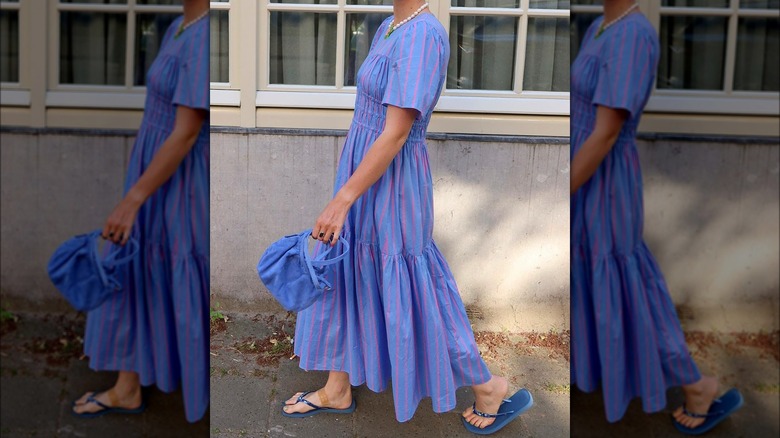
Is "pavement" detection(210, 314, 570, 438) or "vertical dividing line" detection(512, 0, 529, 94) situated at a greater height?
"vertical dividing line" detection(512, 0, 529, 94)

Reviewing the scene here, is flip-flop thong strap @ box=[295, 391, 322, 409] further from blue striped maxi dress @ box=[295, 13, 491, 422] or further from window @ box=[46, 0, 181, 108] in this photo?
window @ box=[46, 0, 181, 108]

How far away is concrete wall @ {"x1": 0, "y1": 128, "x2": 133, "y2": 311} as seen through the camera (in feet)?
3.46

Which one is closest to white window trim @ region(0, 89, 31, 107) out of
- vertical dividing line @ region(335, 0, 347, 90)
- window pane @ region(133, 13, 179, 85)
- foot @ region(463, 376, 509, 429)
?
A: window pane @ region(133, 13, 179, 85)

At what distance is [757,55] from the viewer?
0.82m

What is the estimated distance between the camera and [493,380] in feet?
6.42

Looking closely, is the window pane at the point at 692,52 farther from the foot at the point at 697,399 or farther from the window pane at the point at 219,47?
the window pane at the point at 219,47

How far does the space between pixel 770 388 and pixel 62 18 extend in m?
1.22

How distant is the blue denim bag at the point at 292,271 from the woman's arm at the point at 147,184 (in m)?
0.61

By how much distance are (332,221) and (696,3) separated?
1.13m

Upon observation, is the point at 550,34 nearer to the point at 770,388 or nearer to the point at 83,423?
the point at 770,388

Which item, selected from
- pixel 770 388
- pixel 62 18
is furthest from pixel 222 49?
pixel 770 388

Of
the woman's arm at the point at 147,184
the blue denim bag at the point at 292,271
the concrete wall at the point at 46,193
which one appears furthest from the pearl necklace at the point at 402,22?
the concrete wall at the point at 46,193

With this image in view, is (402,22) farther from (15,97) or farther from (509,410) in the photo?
(509,410)

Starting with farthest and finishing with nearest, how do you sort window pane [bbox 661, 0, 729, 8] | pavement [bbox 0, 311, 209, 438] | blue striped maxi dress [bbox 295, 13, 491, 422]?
blue striped maxi dress [bbox 295, 13, 491, 422] → pavement [bbox 0, 311, 209, 438] → window pane [bbox 661, 0, 729, 8]
